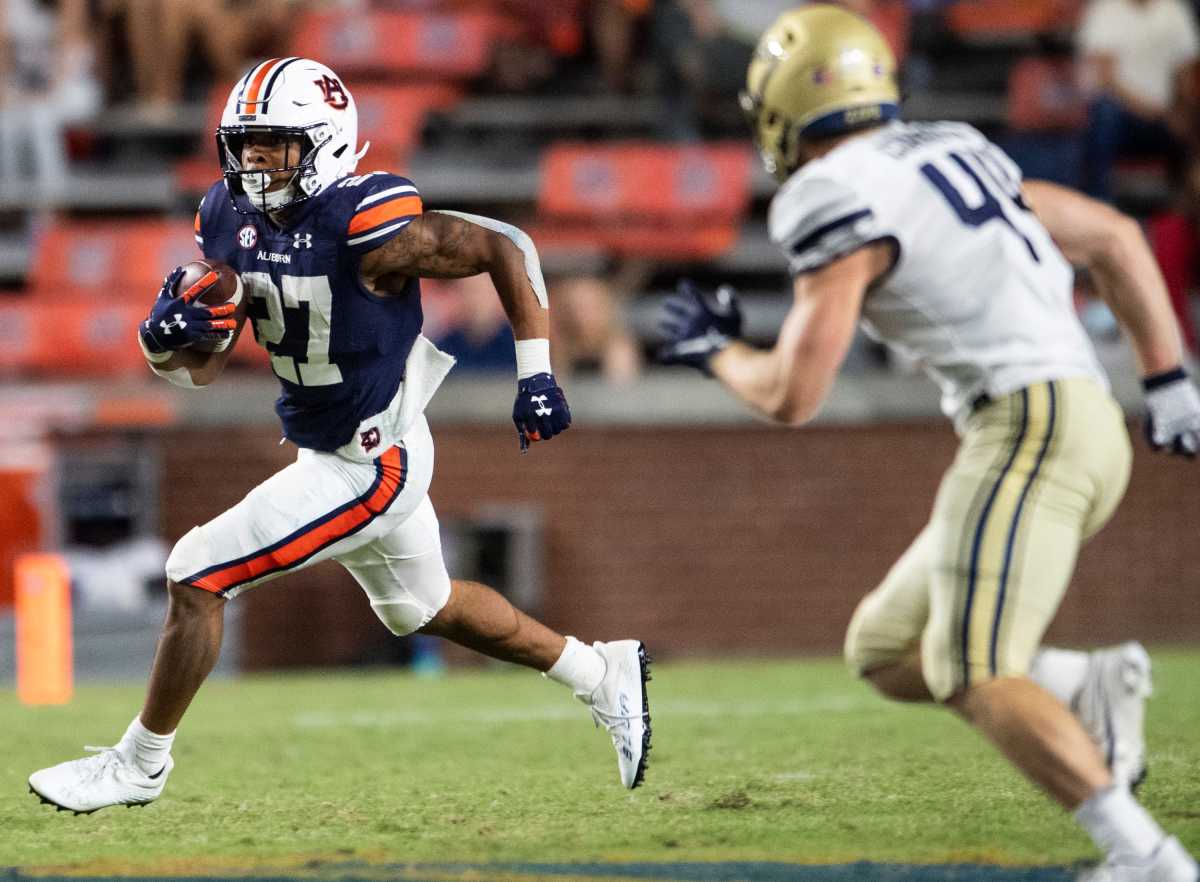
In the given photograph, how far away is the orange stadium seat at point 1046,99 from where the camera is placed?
10.4 metres

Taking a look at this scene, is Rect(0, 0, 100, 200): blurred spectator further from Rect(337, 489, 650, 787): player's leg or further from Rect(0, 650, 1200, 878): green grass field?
Rect(337, 489, 650, 787): player's leg

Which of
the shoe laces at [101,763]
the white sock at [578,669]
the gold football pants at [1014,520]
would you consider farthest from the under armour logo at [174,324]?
the gold football pants at [1014,520]


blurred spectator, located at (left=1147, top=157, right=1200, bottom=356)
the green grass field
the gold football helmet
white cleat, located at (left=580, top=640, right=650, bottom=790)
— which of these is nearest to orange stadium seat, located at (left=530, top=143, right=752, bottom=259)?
blurred spectator, located at (left=1147, top=157, right=1200, bottom=356)

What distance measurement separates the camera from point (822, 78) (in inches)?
125

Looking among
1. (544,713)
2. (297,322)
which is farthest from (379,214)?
(544,713)

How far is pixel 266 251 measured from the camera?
3.99 m

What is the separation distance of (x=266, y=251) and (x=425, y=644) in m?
4.92

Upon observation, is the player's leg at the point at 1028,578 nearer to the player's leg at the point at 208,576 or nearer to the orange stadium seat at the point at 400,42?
the player's leg at the point at 208,576

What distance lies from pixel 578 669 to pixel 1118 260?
1685 mm

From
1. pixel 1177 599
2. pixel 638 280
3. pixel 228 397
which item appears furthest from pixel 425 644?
pixel 1177 599

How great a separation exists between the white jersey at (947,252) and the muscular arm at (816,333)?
3 centimetres

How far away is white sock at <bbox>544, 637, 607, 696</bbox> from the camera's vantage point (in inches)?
170

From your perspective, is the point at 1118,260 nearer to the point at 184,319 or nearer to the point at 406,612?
the point at 406,612

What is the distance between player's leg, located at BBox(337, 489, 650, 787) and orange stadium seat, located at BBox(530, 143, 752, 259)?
230 inches
